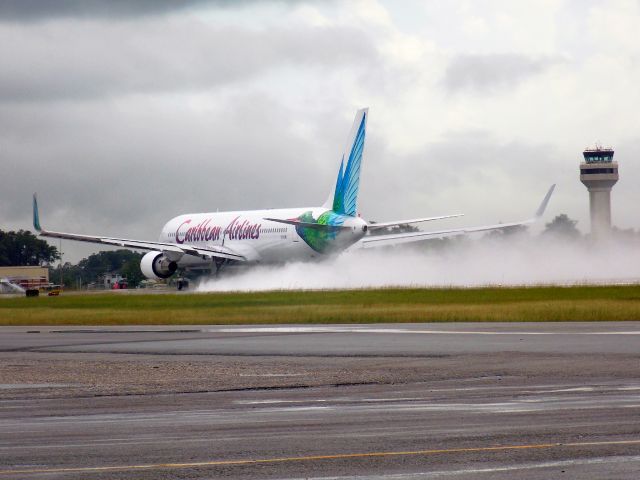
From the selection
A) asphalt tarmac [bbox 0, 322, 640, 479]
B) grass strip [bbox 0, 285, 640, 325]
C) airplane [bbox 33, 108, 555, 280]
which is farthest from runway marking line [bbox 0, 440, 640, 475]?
airplane [bbox 33, 108, 555, 280]

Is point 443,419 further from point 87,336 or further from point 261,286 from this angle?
point 261,286

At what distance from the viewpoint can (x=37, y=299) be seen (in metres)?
79.8

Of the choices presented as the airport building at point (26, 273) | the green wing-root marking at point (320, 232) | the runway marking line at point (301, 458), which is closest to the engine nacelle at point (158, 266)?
the green wing-root marking at point (320, 232)

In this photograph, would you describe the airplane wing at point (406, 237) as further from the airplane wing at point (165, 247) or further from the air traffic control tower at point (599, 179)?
the air traffic control tower at point (599, 179)

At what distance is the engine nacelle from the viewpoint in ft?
302

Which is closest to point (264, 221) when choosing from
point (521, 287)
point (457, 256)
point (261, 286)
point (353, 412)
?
point (261, 286)

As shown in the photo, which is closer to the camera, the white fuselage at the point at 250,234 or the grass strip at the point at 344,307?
the grass strip at the point at 344,307

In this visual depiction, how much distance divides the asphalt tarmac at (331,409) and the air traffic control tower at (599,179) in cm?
13951

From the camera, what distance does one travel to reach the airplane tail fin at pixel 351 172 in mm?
81375

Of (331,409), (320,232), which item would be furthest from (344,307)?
(331,409)

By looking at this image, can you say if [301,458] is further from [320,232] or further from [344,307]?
[320,232]

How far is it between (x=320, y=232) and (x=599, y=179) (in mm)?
96300

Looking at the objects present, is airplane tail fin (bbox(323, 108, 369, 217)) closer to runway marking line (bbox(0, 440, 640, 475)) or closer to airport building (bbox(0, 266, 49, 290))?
runway marking line (bbox(0, 440, 640, 475))

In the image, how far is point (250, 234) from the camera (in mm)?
88750
